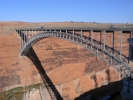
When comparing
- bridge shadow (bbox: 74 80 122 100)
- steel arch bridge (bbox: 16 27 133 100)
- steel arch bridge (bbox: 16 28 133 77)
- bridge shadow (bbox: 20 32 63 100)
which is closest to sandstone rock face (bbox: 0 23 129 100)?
bridge shadow (bbox: 20 32 63 100)

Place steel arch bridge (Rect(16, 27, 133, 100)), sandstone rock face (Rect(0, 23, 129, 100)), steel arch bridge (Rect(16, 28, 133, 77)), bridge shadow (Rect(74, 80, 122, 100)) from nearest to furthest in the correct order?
steel arch bridge (Rect(16, 27, 133, 100)) < steel arch bridge (Rect(16, 28, 133, 77)) < sandstone rock face (Rect(0, 23, 129, 100)) < bridge shadow (Rect(74, 80, 122, 100))

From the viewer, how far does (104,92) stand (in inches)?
1239

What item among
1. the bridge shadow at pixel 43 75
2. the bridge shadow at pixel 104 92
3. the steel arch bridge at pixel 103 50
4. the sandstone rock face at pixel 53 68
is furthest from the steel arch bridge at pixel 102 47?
the bridge shadow at pixel 104 92

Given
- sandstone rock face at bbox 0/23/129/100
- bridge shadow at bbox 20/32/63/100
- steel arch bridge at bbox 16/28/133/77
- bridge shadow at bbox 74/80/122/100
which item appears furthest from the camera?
bridge shadow at bbox 74/80/122/100

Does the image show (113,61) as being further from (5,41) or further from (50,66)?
(5,41)

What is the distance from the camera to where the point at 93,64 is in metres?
31.3

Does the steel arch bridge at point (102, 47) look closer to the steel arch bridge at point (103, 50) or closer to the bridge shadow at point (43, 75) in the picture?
the steel arch bridge at point (103, 50)

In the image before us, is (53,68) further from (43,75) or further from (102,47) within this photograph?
(102,47)

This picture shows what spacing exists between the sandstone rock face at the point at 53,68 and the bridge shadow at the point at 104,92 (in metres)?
0.49

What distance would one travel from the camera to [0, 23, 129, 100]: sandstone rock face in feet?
82.2

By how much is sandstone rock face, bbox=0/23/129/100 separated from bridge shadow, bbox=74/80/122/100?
1.59ft

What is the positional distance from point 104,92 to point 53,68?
9.17m

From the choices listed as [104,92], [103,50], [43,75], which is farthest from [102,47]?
[104,92]

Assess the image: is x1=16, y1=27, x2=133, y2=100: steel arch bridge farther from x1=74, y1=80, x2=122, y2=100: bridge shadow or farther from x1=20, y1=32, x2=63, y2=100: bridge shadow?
x1=74, y1=80, x2=122, y2=100: bridge shadow
